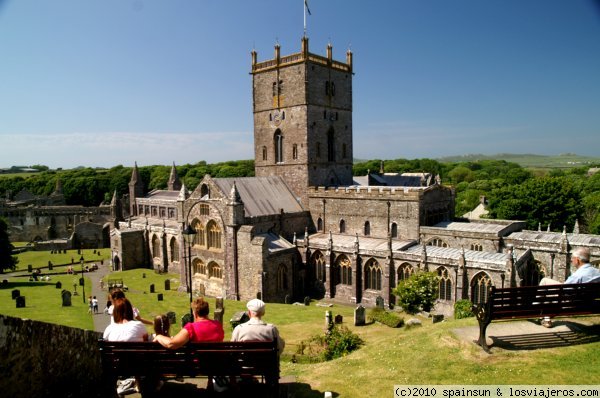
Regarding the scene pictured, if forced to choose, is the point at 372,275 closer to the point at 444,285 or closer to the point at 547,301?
the point at 444,285

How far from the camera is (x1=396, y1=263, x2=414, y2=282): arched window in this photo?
3224cm

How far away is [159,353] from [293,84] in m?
36.4

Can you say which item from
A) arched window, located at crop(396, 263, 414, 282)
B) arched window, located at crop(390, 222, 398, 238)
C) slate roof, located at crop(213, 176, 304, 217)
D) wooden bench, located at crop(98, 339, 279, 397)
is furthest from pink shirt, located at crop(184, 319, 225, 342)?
arched window, located at crop(390, 222, 398, 238)

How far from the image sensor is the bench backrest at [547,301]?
1122 centimetres

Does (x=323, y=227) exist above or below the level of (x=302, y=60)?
below

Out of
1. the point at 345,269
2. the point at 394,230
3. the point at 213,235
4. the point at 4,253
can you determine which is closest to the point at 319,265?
the point at 345,269

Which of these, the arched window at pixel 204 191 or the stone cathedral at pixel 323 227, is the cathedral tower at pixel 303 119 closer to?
the stone cathedral at pixel 323 227

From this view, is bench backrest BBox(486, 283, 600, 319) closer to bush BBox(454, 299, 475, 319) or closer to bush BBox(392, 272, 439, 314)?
bush BBox(454, 299, 475, 319)

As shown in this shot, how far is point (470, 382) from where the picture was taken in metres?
10.3

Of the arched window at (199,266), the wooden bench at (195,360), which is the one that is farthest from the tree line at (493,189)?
the wooden bench at (195,360)

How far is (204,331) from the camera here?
8.30 meters

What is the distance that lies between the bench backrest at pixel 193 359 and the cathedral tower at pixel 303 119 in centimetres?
3362

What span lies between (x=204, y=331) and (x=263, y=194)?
31633mm

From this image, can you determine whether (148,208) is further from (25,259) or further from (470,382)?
(470,382)
